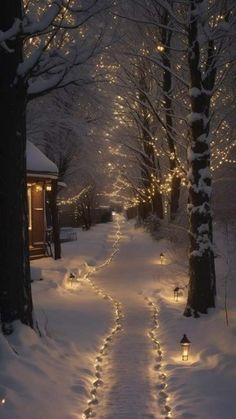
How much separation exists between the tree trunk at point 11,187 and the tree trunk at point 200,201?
4554mm

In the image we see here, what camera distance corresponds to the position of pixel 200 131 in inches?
431

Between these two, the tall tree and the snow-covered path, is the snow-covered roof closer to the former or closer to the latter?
the snow-covered path

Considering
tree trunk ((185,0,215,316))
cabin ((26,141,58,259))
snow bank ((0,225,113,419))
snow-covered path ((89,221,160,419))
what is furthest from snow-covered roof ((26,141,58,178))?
tree trunk ((185,0,215,316))

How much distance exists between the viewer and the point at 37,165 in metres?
17.2

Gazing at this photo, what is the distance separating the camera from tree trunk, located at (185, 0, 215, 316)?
35.8ft

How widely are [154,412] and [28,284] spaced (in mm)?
2814

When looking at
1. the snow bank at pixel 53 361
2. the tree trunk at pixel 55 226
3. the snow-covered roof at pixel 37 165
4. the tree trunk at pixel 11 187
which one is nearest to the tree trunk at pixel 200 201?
the snow bank at pixel 53 361

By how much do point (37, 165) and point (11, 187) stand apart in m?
9.92

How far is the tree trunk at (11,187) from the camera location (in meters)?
7.38

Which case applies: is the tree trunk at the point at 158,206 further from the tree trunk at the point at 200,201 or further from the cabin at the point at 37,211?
the tree trunk at the point at 200,201

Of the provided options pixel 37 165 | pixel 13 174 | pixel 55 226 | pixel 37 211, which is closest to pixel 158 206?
pixel 55 226

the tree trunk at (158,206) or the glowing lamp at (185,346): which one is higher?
the tree trunk at (158,206)

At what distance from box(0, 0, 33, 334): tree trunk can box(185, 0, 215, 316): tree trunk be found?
4.55 m

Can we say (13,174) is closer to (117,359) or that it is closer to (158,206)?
(117,359)
